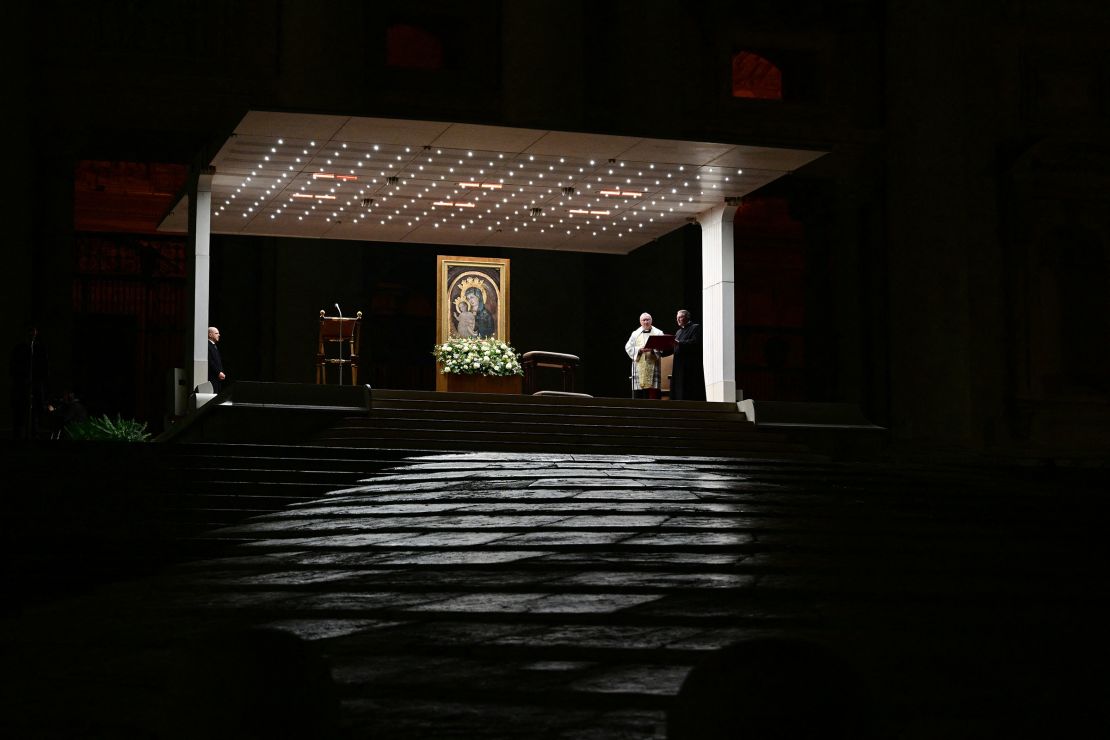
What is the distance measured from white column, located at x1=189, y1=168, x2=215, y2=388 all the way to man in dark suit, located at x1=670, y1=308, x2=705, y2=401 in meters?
6.08

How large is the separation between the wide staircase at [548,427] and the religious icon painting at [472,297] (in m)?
5.56

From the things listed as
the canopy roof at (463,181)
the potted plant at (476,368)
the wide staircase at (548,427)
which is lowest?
the wide staircase at (548,427)

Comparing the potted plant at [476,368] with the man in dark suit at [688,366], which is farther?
the man in dark suit at [688,366]

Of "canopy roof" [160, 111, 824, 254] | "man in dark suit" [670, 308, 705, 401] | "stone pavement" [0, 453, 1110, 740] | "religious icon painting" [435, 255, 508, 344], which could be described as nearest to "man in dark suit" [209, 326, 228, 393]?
"canopy roof" [160, 111, 824, 254]

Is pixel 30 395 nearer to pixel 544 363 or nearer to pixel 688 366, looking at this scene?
pixel 544 363

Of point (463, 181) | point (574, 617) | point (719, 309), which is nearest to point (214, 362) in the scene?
point (463, 181)

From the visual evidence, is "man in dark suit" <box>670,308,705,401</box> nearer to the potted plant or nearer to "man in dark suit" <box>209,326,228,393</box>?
the potted plant

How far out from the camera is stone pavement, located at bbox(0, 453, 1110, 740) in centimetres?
413

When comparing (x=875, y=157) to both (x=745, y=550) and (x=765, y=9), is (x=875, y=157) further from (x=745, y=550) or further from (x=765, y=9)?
(x=745, y=550)

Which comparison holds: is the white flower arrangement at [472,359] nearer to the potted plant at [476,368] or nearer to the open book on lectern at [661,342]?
the potted plant at [476,368]

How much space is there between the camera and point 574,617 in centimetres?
612

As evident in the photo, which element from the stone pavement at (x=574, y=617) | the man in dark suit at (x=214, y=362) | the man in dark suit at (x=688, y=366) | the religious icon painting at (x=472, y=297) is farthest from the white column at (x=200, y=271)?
the stone pavement at (x=574, y=617)

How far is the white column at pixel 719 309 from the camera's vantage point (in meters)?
17.8

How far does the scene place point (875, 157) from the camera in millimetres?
20125
